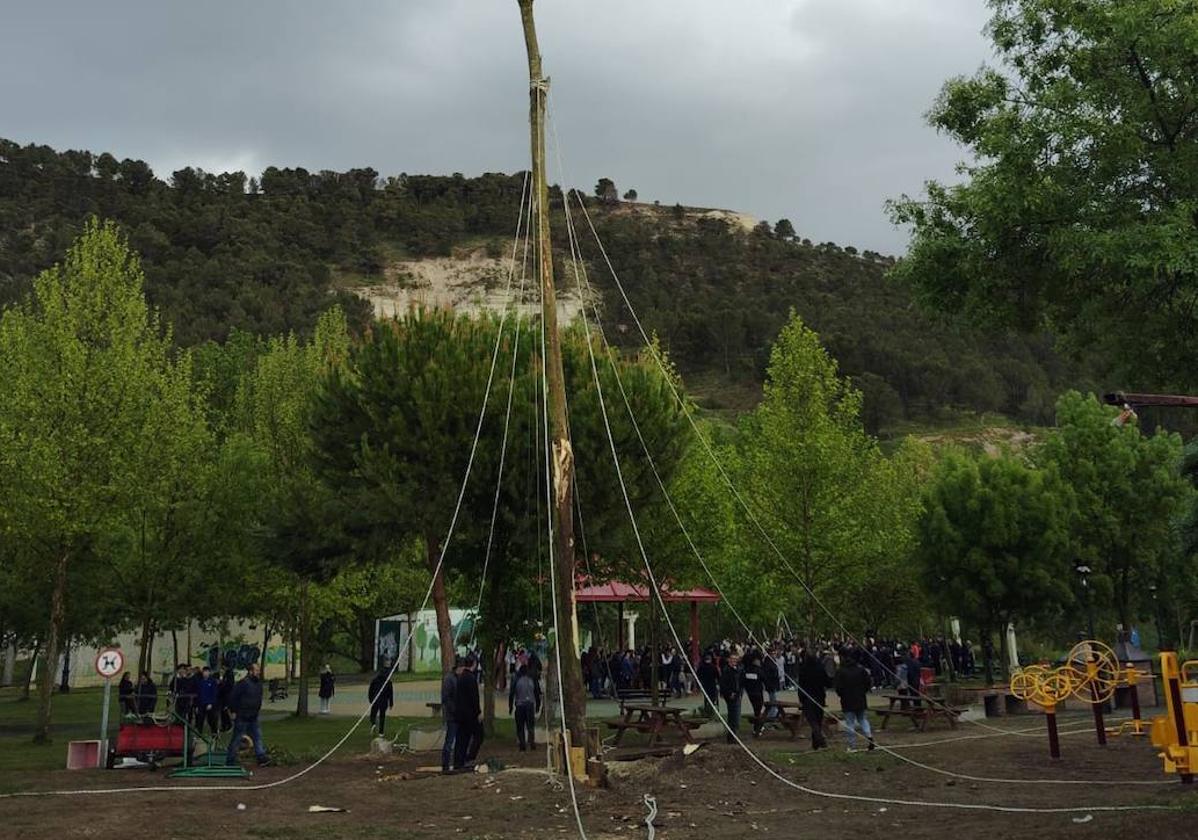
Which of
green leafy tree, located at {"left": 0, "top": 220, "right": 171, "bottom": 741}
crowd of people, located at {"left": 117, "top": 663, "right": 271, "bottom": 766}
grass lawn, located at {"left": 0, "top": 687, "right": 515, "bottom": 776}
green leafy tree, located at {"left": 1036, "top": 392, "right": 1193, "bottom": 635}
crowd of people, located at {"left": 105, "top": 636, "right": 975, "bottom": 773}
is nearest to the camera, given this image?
crowd of people, located at {"left": 105, "top": 636, "right": 975, "bottom": 773}

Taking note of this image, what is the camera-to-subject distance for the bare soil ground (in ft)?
34.6

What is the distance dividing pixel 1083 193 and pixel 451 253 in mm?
167816

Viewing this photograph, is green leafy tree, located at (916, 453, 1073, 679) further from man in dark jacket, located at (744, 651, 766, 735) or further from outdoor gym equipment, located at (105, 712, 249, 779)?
outdoor gym equipment, located at (105, 712, 249, 779)


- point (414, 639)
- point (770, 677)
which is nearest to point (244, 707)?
point (770, 677)

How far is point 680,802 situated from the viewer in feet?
41.3

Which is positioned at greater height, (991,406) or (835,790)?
(991,406)

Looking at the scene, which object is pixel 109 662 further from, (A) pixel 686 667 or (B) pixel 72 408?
(A) pixel 686 667

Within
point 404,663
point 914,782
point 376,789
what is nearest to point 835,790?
point 914,782

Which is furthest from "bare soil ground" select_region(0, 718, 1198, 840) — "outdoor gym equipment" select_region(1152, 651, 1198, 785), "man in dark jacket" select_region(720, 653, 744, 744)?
"man in dark jacket" select_region(720, 653, 744, 744)

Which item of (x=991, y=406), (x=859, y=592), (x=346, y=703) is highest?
(x=991, y=406)

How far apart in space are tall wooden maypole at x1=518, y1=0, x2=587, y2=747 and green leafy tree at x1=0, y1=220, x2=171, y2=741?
12.2 m

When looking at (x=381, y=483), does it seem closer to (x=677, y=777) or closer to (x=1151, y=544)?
(x=677, y=777)

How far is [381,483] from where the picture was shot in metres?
19.6

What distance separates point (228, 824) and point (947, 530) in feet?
86.0
